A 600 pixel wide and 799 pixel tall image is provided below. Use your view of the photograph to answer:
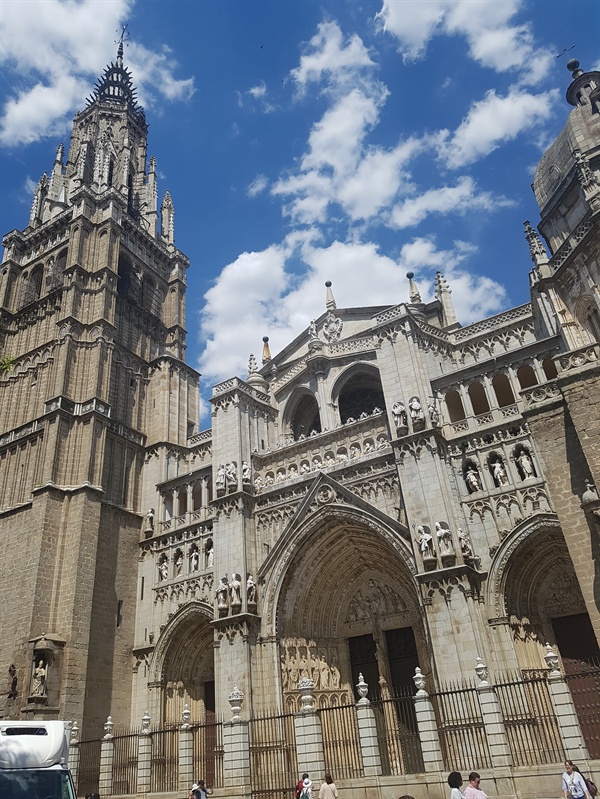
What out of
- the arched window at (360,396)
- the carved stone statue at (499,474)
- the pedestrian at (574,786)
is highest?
the arched window at (360,396)

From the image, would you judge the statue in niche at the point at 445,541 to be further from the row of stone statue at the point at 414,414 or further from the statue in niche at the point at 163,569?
the statue in niche at the point at 163,569

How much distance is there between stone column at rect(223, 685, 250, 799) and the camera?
619 inches

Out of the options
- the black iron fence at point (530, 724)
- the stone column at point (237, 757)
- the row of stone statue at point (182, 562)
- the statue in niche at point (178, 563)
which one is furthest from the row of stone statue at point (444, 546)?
the statue in niche at point (178, 563)

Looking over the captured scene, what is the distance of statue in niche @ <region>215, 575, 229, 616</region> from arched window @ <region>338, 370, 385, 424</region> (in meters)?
8.21

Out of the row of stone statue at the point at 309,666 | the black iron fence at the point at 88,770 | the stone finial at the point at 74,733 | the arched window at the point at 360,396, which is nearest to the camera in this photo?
the stone finial at the point at 74,733

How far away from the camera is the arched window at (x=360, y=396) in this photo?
84.2 ft

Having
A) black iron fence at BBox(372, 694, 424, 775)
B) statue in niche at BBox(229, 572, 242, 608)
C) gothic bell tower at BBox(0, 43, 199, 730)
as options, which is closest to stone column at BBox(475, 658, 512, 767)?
black iron fence at BBox(372, 694, 424, 775)

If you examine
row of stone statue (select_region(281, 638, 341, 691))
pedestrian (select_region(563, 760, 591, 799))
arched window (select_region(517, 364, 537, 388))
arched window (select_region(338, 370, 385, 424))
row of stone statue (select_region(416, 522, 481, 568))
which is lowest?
pedestrian (select_region(563, 760, 591, 799))

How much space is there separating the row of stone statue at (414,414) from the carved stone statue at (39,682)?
1384cm

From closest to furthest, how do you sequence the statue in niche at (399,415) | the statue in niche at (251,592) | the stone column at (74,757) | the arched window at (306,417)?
the stone column at (74,757) < the statue in niche at (399,415) < the statue in niche at (251,592) < the arched window at (306,417)

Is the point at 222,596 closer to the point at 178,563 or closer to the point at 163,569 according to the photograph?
the point at 178,563

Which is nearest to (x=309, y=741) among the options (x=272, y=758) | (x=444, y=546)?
(x=272, y=758)

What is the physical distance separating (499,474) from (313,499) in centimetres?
623

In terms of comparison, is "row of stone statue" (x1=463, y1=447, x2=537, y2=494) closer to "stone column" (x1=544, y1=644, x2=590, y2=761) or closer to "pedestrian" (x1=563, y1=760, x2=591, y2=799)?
"stone column" (x1=544, y1=644, x2=590, y2=761)
